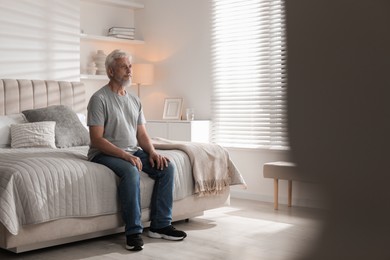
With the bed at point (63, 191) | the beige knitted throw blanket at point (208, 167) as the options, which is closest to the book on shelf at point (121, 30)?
the bed at point (63, 191)

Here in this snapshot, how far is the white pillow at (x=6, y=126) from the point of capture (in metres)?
4.54

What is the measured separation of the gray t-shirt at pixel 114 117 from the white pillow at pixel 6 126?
116cm

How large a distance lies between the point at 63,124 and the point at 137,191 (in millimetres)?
1484

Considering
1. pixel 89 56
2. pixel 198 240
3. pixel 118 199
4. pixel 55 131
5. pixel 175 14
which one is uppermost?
pixel 175 14

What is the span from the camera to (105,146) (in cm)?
364

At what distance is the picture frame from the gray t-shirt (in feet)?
7.54

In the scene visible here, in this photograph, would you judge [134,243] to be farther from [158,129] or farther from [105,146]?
[158,129]

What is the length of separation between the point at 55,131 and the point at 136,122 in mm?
1070

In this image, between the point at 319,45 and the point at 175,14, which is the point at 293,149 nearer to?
the point at 319,45

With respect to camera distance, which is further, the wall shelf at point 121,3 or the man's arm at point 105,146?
the wall shelf at point 121,3

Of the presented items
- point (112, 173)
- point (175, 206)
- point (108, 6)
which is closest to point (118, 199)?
point (112, 173)

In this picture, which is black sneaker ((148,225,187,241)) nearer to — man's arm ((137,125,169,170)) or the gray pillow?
man's arm ((137,125,169,170))

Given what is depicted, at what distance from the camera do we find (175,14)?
635 cm

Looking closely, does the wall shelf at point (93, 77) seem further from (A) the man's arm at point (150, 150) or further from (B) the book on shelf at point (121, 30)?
(A) the man's arm at point (150, 150)
